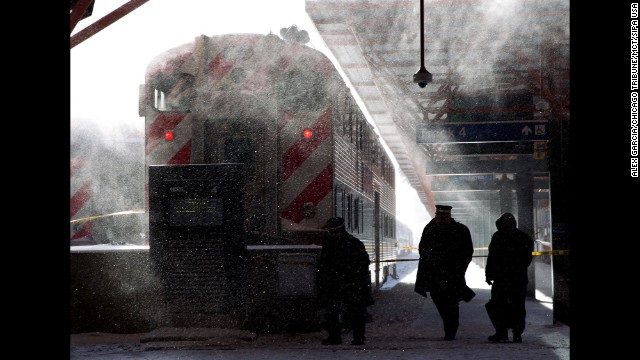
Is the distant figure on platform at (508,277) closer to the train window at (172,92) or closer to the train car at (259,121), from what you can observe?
the train car at (259,121)

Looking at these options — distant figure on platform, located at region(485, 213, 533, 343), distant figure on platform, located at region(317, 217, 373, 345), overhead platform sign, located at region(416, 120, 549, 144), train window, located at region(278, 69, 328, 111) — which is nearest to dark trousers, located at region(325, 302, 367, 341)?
distant figure on platform, located at region(317, 217, 373, 345)

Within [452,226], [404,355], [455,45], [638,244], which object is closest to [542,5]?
[455,45]

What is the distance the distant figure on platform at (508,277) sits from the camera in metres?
8.55

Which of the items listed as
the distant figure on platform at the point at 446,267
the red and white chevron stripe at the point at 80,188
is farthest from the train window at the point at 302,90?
the red and white chevron stripe at the point at 80,188

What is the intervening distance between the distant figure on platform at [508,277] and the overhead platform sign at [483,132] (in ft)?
13.7

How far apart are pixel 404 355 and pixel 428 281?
1576 millimetres

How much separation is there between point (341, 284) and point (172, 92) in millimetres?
3265

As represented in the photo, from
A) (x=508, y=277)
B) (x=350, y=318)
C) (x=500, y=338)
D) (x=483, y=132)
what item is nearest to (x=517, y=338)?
(x=500, y=338)

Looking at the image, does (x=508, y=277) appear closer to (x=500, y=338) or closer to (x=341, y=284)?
(x=500, y=338)

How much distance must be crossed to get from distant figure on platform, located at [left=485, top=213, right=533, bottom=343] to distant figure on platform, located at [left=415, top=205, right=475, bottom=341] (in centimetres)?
29

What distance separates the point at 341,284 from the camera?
8422 mm

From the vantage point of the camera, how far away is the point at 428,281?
8.91m

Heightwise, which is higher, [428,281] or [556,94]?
[556,94]

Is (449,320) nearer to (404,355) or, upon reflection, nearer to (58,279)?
(404,355)
